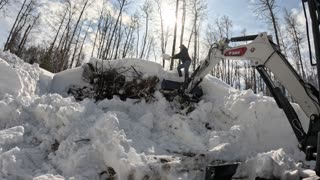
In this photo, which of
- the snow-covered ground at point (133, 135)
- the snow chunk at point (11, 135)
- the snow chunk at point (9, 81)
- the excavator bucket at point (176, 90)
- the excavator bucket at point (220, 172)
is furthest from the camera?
the excavator bucket at point (176, 90)

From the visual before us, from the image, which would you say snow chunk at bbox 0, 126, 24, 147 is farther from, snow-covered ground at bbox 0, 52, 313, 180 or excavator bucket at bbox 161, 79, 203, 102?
excavator bucket at bbox 161, 79, 203, 102

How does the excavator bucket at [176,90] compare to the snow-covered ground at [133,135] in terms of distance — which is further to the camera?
the excavator bucket at [176,90]

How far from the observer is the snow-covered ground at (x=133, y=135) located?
5742 mm

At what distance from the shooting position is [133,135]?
25.4ft

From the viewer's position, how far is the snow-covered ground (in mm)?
5742

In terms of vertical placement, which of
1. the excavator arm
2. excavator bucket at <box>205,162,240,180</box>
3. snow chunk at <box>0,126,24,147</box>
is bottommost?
excavator bucket at <box>205,162,240,180</box>

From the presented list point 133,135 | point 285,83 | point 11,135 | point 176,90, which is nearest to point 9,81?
point 11,135

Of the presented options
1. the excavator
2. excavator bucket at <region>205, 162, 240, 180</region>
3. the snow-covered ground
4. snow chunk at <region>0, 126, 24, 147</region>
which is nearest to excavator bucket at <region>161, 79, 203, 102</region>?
the snow-covered ground

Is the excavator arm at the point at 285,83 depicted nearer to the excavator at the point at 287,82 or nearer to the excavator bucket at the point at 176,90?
the excavator at the point at 287,82

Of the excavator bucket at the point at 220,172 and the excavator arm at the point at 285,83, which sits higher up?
the excavator arm at the point at 285,83

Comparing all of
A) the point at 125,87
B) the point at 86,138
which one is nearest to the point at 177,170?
the point at 86,138

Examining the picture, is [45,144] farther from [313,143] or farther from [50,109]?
[313,143]

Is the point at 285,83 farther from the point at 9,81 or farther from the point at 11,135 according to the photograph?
the point at 9,81

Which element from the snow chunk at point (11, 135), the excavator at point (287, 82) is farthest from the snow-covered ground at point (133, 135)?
the excavator at point (287, 82)
